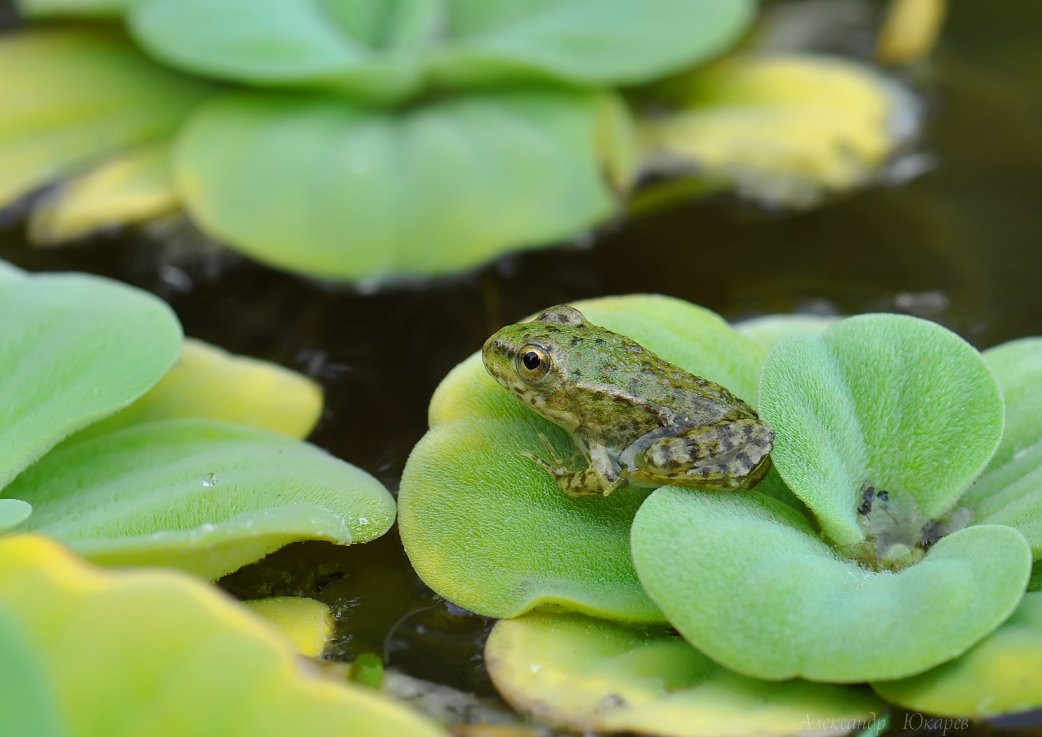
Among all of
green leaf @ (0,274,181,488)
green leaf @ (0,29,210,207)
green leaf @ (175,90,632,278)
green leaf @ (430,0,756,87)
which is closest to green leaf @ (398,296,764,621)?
green leaf @ (0,274,181,488)

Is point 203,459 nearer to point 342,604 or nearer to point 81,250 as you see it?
point 342,604

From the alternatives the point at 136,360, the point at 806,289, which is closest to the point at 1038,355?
the point at 806,289

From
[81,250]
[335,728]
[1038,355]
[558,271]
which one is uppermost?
[1038,355]

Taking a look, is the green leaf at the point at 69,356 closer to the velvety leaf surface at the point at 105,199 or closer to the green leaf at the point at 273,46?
the velvety leaf surface at the point at 105,199

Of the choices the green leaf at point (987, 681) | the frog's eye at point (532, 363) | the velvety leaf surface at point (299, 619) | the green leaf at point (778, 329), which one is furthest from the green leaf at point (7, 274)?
the green leaf at point (987, 681)

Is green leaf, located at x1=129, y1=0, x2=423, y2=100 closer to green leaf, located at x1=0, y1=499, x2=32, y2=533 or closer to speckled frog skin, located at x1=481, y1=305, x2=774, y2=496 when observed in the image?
speckled frog skin, located at x1=481, y1=305, x2=774, y2=496

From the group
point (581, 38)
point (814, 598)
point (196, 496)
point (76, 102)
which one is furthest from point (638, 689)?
point (76, 102)
